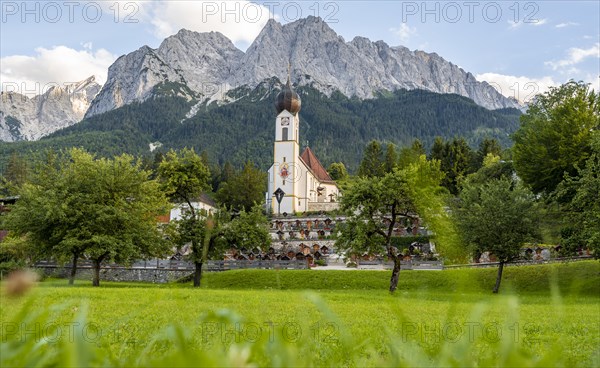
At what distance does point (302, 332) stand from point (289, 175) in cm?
8021

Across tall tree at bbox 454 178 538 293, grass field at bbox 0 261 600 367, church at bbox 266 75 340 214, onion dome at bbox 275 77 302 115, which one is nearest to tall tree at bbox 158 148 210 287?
tall tree at bbox 454 178 538 293

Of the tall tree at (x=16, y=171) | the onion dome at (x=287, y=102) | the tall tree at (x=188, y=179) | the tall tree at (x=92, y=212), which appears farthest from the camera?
the tall tree at (x=16, y=171)

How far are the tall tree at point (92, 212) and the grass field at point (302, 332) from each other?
14.1 metres

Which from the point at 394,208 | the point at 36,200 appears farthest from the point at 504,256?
the point at 36,200

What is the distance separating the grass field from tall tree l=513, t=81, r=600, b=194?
15.1m

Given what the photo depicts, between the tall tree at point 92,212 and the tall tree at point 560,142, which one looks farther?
the tall tree at point 560,142

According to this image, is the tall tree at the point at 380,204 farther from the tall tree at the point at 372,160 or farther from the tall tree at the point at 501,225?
the tall tree at the point at 372,160

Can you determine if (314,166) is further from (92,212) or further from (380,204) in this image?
(92,212)

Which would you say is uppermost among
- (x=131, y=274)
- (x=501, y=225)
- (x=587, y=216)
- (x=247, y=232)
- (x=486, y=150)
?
(x=486, y=150)

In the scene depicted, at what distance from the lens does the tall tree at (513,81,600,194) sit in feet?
132

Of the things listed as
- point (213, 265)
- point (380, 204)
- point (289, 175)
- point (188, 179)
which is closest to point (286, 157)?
point (289, 175)

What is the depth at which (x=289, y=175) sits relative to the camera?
8150 cm

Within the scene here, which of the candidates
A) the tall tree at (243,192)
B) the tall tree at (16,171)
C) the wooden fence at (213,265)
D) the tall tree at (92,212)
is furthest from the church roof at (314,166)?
the tall tree at (92,212)

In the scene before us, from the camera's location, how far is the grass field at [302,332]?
92 centimetres
